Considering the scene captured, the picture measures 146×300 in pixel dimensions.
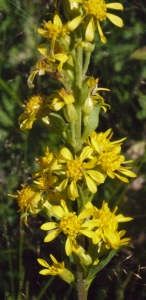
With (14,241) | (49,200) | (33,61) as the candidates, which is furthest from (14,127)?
(49,200)

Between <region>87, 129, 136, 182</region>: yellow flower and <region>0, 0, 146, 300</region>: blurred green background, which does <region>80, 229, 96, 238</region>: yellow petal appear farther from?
<region>0, 0, 146, 300</region>: blurred green background

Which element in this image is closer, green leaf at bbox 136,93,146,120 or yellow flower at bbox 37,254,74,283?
yellow flower at bbox 37,254,74,283

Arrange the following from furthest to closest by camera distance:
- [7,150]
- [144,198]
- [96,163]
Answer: [7,150]
[144,198]
[96,163]

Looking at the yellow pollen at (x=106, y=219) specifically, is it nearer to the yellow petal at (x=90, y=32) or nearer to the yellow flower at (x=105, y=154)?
the yellow flower at (x=105, y=154)

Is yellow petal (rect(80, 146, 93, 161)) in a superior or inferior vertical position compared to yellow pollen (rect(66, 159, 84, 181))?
superior

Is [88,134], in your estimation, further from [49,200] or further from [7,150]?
[7,150]

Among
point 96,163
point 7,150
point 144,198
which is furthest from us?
point 7,150

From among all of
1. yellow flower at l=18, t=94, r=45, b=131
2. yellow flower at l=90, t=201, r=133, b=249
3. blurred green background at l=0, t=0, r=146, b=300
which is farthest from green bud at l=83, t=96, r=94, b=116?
blurred green background at l=0, t=0, r=146, b=300

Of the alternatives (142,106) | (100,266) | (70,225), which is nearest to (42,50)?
(70,225)

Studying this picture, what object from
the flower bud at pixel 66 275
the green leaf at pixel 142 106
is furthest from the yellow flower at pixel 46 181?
the green leaf at pixel 142 106
